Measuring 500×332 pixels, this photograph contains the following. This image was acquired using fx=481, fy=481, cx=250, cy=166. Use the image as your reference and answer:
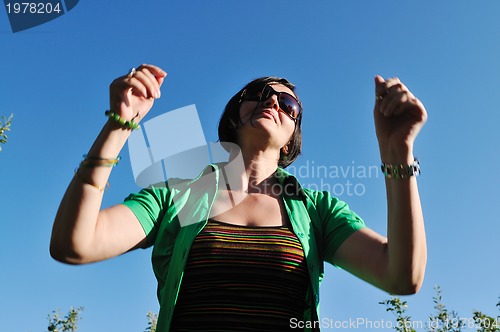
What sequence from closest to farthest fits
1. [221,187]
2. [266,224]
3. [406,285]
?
[406,285], [266,224], [221,187]

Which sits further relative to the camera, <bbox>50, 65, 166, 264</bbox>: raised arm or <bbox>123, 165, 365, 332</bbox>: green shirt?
<bbox>123, 165, 365, 332</bbox>: green shirt

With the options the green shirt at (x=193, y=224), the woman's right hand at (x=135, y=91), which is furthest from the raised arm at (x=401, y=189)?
the woman's right hand at (x=135, y=91)

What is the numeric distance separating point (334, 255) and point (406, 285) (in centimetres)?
46

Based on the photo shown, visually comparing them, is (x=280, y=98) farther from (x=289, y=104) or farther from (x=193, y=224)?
(x=193, y=224)

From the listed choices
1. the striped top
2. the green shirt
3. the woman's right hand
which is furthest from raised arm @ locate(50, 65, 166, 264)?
the striped top

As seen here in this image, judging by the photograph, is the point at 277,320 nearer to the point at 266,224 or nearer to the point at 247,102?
the point at 266,224

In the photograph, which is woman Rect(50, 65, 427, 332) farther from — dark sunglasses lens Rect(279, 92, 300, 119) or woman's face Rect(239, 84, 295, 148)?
dark sunglasses lens Rect(279, 92, 300, 119)

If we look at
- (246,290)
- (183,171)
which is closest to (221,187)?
(183,171)

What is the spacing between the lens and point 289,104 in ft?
9.98

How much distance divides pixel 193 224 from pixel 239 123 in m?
0.92

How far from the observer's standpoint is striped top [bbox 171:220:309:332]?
6.66ft

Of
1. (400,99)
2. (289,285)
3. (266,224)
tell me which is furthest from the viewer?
(266,224)

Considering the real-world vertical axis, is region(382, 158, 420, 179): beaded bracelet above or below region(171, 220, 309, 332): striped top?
above

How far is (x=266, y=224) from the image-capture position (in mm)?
2355
